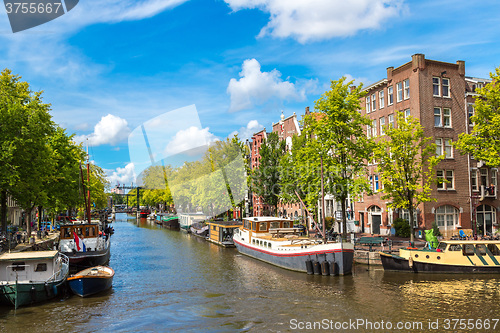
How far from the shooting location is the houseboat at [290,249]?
30672 mm

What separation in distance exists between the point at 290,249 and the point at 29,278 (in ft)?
63.6

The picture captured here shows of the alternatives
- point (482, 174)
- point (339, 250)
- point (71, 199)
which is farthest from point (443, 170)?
point (71, 199)

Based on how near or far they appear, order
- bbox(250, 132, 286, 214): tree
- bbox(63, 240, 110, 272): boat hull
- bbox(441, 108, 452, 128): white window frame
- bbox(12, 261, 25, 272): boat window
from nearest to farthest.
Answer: bbox(12, 261, 25, 272): boat window
bbox(63, 240, 110, 272): boat hull
bbox(441, 108, 452, 128): white window frame
bbox(250, 132, 286, 214): tree

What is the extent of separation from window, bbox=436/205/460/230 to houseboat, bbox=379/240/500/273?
1731 centimetres

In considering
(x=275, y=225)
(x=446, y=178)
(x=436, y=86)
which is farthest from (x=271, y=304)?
(x=436, y=86)

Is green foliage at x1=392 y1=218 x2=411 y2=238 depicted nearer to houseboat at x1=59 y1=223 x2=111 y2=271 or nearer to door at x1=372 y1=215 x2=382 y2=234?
door at x1=372 y1=215 x2=382 y2=234

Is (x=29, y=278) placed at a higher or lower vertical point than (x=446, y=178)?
lower

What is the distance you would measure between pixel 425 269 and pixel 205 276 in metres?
17.3

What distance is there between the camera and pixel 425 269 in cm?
3075

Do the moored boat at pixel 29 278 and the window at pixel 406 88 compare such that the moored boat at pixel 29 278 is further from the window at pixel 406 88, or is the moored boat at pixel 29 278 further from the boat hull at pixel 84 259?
the window at pixel 406 88

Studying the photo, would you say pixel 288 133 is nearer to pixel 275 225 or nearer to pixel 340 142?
pixel 275 225

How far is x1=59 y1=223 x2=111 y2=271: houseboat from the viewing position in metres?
34.8

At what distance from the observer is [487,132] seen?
39.6 meters

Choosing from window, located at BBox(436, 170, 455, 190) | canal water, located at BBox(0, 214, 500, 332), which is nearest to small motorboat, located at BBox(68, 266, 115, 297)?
canal water, located at BBox(0, 214, 500, 332)
